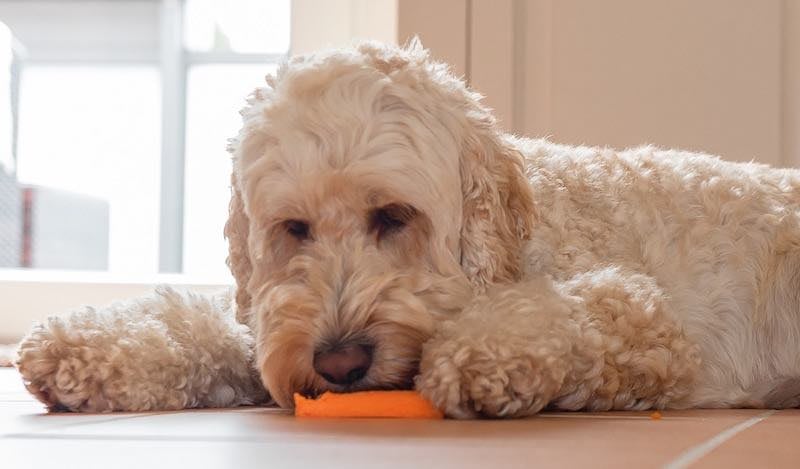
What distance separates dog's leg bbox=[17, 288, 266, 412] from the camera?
2236 millimetres

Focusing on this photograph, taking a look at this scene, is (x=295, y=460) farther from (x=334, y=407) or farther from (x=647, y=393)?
(x=647, y=393)

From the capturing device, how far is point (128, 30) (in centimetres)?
1109

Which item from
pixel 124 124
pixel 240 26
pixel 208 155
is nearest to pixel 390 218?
pixel 208 155

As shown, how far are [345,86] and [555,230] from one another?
22.5 inches

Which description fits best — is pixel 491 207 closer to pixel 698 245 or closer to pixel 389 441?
pixel 698 245

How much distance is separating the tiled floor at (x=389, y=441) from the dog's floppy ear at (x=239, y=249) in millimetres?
455

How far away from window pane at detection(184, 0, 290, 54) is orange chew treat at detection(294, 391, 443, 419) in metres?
6.86

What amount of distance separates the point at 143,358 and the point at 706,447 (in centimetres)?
117

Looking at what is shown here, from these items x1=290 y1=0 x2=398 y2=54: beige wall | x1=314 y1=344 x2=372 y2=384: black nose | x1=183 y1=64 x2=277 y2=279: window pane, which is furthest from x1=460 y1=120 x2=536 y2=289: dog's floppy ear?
x1=183 y1=64 x2=277 y2=279: window pane

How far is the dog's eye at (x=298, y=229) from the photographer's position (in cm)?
235

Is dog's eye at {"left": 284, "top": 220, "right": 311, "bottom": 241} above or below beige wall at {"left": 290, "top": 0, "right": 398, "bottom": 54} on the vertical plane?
below

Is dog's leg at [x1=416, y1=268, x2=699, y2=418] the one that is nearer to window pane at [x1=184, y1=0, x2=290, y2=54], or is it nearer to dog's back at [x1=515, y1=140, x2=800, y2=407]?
dog's back at [x1=515, y1=140, x2=800, y2=407]

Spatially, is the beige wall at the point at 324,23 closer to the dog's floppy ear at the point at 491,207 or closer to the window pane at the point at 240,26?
the dog's floppy ear at the point at 491,207

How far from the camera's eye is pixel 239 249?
2.64 meters
